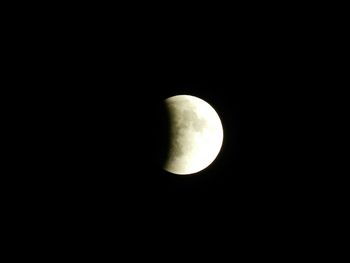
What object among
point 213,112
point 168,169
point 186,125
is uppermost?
point 213,112

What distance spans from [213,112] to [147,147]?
1311 millimetres

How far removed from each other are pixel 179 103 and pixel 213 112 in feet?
2.03

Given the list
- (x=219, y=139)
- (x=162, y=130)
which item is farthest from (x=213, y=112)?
(x=162, y=130)

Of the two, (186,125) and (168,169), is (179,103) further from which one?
(168,169)

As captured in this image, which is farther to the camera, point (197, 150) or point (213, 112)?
point (213, 112)

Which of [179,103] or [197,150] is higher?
Result: [179,103]

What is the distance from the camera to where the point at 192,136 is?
5129 millimetres

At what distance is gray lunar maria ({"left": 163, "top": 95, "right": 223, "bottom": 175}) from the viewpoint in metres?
5.13

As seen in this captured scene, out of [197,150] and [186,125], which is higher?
[186,125]

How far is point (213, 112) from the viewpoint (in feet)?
17.9

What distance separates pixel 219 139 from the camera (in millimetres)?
5273

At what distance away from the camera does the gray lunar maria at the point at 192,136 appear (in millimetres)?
5133

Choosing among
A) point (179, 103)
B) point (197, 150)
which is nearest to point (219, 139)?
point (197, 150)

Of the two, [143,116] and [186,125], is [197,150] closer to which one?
[186,125]
